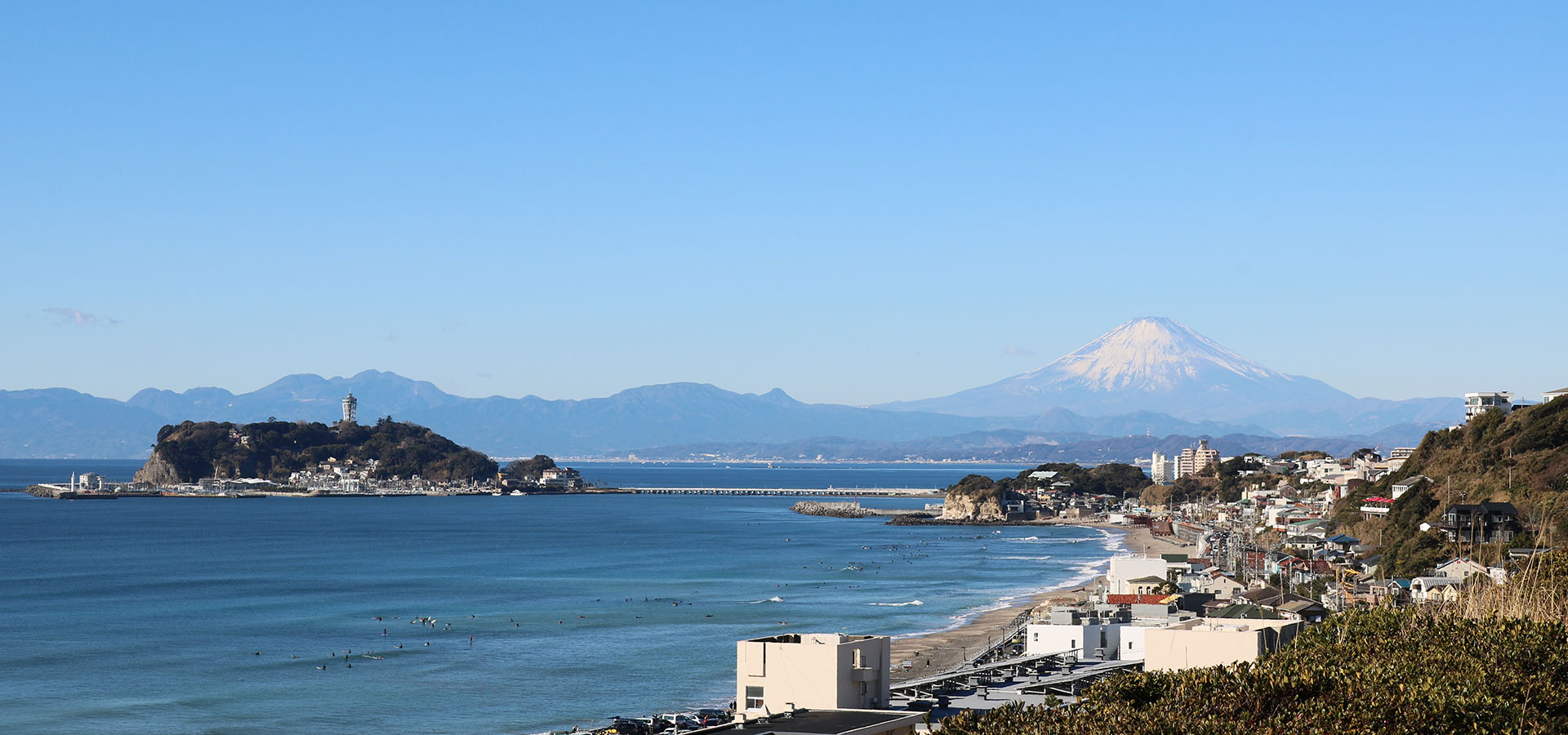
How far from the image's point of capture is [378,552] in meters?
91.1

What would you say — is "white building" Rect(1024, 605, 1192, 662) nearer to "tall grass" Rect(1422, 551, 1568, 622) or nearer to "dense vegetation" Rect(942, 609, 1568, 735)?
"tall grass" Rect(1422, 551, 1568, 622)

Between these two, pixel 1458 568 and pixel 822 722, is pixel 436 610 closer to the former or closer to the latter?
pixel 1458 568

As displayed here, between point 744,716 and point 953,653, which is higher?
point 744,716

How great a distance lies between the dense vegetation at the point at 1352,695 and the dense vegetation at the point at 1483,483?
2919 cm

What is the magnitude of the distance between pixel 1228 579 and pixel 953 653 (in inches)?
500

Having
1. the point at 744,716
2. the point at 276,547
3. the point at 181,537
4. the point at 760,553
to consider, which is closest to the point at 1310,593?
the point at 744,716

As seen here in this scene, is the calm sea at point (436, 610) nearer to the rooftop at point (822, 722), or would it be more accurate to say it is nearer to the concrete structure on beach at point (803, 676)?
the concrete structure on beach at point (803, 676)

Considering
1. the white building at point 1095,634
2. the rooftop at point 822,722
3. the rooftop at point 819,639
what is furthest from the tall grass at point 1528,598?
the rooftop at point 822,722

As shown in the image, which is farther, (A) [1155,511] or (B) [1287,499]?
(A) [1155,511]

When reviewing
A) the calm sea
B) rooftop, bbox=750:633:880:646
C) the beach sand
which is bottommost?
the calm sea

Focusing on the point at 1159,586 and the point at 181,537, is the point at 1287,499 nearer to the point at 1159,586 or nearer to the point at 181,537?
the point at 1159,586

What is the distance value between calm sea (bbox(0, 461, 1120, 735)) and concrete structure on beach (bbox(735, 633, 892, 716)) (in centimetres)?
1559

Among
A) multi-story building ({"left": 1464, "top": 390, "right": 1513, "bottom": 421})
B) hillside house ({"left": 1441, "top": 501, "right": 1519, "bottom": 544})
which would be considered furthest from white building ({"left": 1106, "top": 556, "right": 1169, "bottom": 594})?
multi-story building ({"left": 1464, "top": 390, "right": 1513, "bottom": 421})

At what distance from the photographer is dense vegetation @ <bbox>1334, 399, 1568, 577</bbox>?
161 ft
